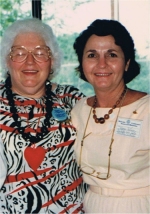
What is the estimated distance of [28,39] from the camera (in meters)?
2.00

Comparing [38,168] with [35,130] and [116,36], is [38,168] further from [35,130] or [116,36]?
[116,36]

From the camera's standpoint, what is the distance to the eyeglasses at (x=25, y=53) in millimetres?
1990

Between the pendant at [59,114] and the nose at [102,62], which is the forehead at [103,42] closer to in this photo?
the nose at [102,62]

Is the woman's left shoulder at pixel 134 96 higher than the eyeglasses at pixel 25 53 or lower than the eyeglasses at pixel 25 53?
lower

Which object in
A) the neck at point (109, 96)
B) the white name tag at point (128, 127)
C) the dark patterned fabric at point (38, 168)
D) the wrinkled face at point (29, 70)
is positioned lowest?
the dark patterned fabric at point (38, 168)

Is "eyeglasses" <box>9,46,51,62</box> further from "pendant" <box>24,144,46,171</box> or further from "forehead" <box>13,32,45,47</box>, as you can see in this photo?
"pendant" <box>24,144,46,171</box>

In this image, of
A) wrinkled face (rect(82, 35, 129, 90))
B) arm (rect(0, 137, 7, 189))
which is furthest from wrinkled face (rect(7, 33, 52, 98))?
arm (rect(0, 137, 7, 189))

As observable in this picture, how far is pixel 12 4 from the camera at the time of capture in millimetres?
3727

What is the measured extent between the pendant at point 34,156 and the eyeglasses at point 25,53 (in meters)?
0.51

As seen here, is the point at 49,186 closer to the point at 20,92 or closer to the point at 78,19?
the point at 20,92

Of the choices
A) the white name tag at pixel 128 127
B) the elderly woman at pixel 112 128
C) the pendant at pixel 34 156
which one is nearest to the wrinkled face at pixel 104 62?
the elderly woman at pixel 112 128

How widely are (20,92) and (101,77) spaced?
1.65ft

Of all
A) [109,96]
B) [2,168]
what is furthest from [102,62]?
[2,168]

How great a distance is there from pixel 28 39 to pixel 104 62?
0.47 metres
